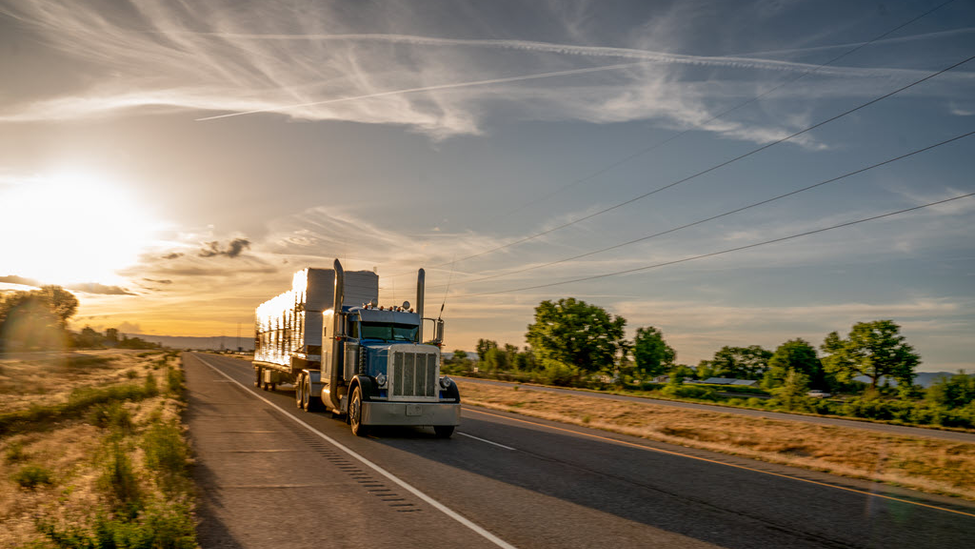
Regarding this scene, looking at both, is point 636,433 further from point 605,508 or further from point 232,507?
point 232,507

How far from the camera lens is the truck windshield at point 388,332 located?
1780cm

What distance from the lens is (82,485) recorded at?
955 cm

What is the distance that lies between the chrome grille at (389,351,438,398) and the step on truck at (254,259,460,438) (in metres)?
0.03

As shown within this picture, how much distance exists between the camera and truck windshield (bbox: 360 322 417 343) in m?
17.8

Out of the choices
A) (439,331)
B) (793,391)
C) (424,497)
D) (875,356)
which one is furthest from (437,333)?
(875,356)

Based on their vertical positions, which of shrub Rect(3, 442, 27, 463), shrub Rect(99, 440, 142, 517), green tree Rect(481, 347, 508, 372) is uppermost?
shrub Rect(99, 440, 142, 517)

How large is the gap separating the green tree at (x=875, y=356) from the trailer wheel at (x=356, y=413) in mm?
99648

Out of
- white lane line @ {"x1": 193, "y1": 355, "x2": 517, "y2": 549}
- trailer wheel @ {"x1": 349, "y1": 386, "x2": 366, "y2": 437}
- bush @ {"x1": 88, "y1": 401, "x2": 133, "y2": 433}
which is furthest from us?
bush @ {"x1": 88, "y1": 401, "x2": 133, "y2": 433}

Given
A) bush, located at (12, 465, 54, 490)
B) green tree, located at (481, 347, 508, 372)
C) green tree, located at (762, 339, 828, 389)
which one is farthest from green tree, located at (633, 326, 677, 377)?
bush, located at (12, 465, 54, 490)

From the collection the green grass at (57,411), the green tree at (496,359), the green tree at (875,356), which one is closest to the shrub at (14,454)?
the green grass at (57,411)

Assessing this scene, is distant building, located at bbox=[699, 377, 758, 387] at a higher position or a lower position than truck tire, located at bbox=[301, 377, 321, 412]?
lower

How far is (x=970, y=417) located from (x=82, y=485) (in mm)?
40003

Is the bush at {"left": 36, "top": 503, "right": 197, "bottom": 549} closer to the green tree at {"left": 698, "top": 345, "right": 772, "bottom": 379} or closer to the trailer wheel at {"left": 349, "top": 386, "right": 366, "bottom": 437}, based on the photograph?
the trailer wheel at {"left": 349, "top": 386, "right": 366, "bottom": 437}

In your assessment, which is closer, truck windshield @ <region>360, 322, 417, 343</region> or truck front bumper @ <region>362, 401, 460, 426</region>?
truck front bumper @ <region>362, 401, 460, 426</region>
